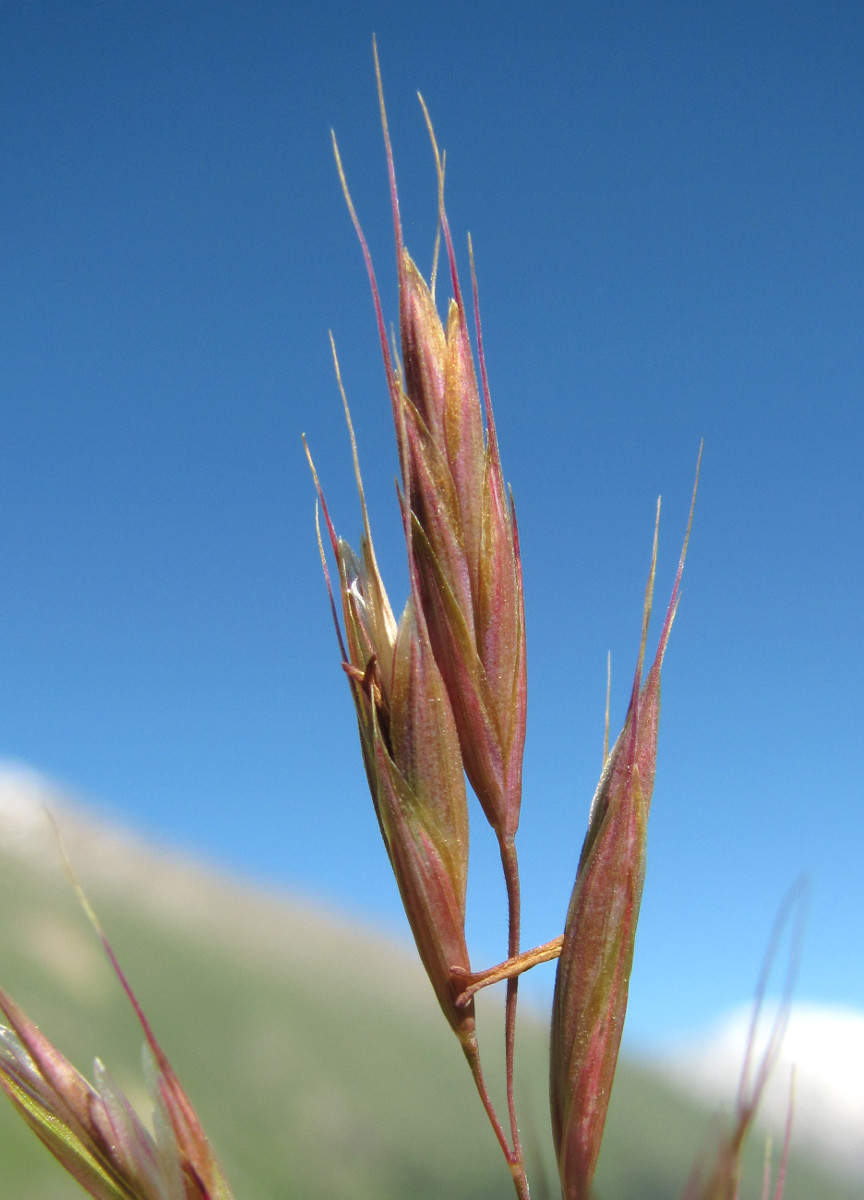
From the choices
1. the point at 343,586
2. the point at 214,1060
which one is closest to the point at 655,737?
the point at 343,586

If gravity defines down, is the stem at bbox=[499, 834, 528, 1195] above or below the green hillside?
below

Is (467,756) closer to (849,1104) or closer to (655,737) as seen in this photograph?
(655,737)

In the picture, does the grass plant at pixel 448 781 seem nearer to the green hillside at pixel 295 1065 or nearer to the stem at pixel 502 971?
the stem at pixel 502 971

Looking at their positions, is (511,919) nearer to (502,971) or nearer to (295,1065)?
(502,971)

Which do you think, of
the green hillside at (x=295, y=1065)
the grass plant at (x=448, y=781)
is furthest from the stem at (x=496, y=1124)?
the green hillside at (x=295, y=1065)

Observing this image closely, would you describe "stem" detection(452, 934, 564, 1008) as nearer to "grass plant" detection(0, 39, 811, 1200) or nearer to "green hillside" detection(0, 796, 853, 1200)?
"grass plant" detection(0, 39, 811, 1200)

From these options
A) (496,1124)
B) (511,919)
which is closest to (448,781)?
(511,919)

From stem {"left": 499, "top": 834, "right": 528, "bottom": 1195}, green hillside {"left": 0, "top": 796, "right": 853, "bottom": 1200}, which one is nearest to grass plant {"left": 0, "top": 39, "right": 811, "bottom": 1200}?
stem {"left": 499, "top": 834, "right": 528, "bottom": 1195}
